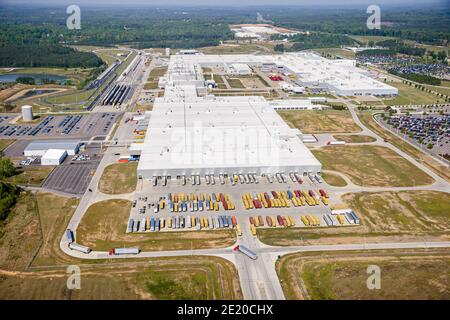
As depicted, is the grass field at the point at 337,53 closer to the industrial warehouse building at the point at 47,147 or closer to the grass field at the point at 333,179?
the grass field at the point at 333,179

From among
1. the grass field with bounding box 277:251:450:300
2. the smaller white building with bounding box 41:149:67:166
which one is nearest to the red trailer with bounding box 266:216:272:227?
the grass field with bounding box 277:251:450:300

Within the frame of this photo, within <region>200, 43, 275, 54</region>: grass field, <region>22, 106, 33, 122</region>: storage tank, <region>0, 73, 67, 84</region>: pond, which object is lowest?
<region>22, 106, 33, 122</region>: storage tank

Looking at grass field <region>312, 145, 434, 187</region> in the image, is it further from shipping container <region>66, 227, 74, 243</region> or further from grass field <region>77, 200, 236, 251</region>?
shipping container <region>66, 227, 74, 243</region>

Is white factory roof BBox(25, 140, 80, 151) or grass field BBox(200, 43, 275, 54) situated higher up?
grass field BBox(200, 43, 275, 54)

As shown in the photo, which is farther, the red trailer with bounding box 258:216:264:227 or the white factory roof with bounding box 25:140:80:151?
the white factory roof with bounding box 25:140:80:151

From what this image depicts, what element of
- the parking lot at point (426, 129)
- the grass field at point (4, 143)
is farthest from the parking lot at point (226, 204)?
the grass field at point (4, 143)
